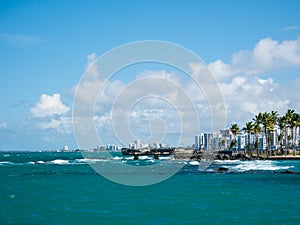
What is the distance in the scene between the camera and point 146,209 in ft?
139

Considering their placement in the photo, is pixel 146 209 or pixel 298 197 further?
pixel 298 197

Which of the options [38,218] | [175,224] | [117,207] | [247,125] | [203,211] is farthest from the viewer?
[247,125]

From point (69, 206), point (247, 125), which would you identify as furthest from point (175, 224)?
point (247, 125)

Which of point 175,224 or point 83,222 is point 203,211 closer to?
point 175,224

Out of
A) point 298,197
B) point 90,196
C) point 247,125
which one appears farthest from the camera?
point 247,125

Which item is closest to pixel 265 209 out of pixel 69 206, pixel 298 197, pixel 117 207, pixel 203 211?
pixel 203 211

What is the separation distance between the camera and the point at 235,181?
221ft

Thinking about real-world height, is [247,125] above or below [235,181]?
above

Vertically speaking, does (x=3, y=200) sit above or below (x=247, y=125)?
below

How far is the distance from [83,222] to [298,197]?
77.2ft

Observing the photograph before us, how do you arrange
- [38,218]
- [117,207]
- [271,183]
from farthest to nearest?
1. [271,183]
2. [117,207]
3. [38,218]

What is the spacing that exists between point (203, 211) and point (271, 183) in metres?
25.2

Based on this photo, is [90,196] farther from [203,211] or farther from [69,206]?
[203,211]

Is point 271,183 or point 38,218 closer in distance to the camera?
point 38,218
